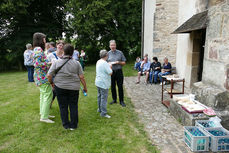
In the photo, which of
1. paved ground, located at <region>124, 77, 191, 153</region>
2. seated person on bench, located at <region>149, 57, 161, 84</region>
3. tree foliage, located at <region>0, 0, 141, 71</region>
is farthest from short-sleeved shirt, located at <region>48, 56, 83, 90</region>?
tree foliage, located at <region>0, 0, 141, 71</region>

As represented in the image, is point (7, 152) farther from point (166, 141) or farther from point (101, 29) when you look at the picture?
point (101, 29)

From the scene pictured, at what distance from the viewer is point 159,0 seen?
Result: 9125mm

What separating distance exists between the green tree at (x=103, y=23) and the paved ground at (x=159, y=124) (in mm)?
11470

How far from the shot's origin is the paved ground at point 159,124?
2988mm

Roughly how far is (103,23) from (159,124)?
13.3 m

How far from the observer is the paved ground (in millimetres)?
2988

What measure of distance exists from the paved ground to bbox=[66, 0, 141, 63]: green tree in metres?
11.5

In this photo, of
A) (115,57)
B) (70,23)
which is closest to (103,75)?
(115,57)

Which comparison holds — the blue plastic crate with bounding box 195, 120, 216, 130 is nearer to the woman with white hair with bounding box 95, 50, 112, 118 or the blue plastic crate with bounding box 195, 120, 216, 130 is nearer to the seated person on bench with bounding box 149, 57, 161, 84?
the woman with white hair with bounding box 95, 50, 112, 118

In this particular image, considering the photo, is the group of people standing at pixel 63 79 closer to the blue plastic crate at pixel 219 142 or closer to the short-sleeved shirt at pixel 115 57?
the short-sleeved shirt at pixel 115 57

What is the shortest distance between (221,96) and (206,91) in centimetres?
35

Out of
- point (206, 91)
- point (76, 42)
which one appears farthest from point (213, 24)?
point (76, 42)

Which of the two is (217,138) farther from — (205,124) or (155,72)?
(155,72)

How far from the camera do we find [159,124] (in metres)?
3.84
